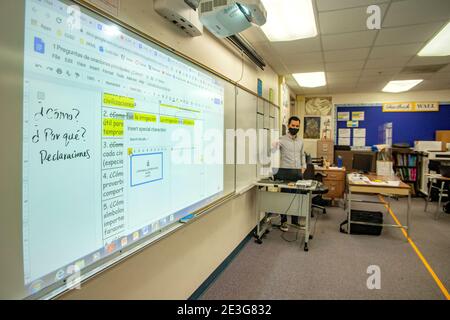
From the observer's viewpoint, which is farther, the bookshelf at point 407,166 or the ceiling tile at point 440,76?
the bookshelf at point 407,166

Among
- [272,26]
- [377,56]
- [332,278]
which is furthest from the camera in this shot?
[377,56]

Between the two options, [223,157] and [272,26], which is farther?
[272,26]

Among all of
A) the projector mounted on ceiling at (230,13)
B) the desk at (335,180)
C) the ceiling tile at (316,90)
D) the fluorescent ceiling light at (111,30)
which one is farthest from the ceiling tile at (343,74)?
the fluorescent ceiling light at (111,30)

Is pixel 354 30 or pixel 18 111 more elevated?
pixel 354 30

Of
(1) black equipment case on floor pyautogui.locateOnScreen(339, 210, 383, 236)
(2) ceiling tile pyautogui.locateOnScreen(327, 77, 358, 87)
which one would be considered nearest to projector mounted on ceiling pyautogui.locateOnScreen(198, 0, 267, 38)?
(1) black equipment case on floor pyautogui.locateOnScreen(339, 210, 383, 236)

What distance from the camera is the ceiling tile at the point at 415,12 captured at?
7.57 feet

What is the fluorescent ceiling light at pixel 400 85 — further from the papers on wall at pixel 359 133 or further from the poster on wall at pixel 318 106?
the poster on wall at pixel 318 106

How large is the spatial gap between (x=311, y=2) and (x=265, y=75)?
66.8 inches

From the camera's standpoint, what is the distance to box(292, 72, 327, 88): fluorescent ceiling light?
4.93 metres

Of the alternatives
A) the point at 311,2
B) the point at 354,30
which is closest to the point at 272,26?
the point at 311,2

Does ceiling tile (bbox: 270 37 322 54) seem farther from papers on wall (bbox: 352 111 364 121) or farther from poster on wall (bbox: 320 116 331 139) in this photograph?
papers on wall (bbox: 352 111 364 121)

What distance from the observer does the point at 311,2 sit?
2.33m

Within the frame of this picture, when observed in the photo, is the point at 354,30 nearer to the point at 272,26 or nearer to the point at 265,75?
the point at 272,26

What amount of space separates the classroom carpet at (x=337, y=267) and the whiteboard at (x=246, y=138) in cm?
87
